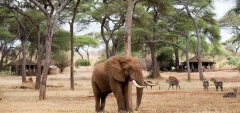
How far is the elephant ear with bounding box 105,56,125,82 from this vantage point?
1122cm

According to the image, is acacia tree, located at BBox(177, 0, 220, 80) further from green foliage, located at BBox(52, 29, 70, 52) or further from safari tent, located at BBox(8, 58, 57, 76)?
safari tent, located at BBox(8, 58, 57, 76)

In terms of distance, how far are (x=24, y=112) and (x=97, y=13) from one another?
18.7 meters

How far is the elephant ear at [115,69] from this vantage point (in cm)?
1122

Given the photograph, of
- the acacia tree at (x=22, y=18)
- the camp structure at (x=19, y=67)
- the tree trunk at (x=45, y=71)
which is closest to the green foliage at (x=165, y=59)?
the camp structure at (x=19, y=67)

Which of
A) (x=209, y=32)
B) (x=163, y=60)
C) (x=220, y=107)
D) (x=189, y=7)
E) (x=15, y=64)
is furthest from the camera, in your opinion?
(x=163, y=60)

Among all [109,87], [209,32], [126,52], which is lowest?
[109,87]

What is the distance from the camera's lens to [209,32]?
143ft

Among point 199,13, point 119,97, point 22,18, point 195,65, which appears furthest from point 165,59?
point 119,97

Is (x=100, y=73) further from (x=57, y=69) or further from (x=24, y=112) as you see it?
(x=57, y=69)

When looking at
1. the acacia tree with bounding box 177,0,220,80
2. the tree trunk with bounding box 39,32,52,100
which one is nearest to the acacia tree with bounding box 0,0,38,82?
the tree trunk with bounding box 39,32,52,100

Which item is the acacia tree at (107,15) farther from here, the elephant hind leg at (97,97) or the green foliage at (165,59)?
the green foliage at (165,59)

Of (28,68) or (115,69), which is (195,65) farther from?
(115,69)

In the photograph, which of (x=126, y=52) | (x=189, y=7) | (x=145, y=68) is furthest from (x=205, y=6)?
(x=145, y=68)

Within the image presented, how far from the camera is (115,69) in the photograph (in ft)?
37.1
